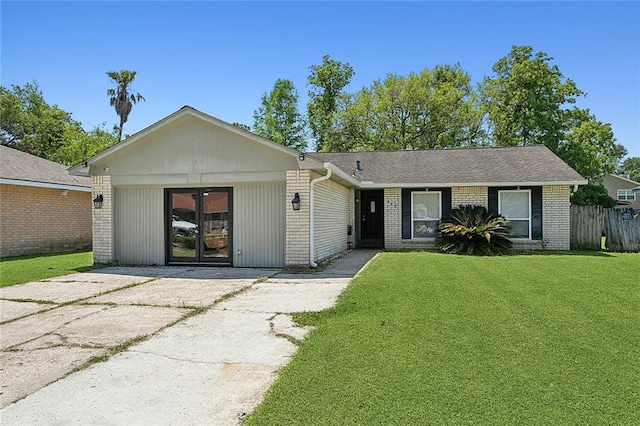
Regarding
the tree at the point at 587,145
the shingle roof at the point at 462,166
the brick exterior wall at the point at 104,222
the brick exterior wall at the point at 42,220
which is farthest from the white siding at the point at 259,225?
the tree at the point at 587,145

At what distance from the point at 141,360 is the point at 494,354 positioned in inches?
132

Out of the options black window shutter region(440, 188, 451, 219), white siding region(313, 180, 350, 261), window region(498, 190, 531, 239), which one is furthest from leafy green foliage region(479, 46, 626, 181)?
white siding region(313, 180, 350, 261)

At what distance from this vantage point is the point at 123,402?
3191mm

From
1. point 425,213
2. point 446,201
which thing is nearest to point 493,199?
point 446,201

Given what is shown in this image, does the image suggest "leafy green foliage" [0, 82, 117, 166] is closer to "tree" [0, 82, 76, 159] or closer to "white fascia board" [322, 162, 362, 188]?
"tree" [0, 82, 76, 159]

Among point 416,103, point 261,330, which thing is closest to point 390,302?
point 261,330

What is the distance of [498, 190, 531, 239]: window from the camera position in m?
14.0

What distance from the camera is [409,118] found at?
102 ft

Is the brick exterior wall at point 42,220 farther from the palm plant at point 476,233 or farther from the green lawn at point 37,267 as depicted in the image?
the palm plant at point 476,233

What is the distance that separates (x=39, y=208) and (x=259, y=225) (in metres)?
8.65

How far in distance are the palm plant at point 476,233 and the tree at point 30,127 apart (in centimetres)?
3467

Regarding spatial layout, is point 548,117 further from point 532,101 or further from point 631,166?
point 631,166

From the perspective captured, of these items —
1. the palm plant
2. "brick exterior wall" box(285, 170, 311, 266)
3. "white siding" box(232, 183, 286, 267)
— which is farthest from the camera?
the palm plant

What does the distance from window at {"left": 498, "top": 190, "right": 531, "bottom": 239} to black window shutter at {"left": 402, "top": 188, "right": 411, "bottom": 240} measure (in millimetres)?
2948
